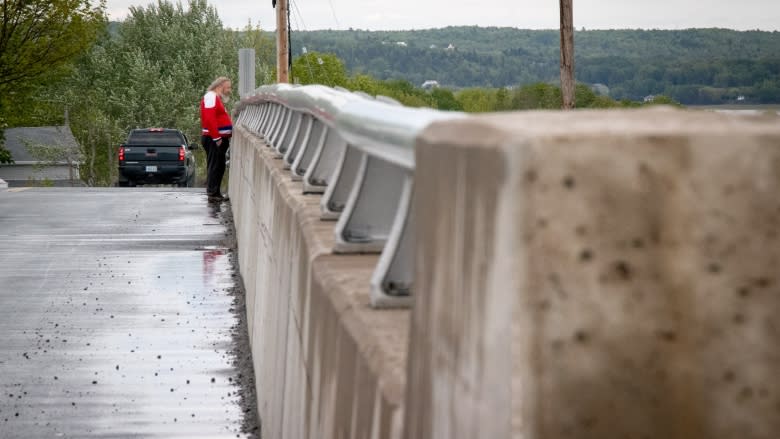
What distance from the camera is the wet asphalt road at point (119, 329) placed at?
9.34 m

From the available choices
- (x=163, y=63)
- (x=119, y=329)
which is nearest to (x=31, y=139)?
(x=163, y=63)

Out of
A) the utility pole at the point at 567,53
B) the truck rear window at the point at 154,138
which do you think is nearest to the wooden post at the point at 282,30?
the truck rear window at the point at 154,138

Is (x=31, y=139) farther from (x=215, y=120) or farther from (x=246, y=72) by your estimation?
(x=215, y=120)

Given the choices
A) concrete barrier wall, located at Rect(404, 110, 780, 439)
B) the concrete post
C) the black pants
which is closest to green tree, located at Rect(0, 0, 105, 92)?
the concrete post

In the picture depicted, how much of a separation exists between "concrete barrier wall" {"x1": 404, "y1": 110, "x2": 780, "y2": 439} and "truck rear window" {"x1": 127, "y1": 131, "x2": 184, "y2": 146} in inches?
1856

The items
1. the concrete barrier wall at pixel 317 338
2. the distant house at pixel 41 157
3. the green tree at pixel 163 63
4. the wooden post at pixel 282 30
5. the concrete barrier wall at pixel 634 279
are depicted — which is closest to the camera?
the concrete barrier wall at pixel 634 279

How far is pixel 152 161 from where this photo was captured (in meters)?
47.6

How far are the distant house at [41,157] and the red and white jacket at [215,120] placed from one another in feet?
363

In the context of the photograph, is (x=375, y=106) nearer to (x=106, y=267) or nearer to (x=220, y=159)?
(x=106, y=267)

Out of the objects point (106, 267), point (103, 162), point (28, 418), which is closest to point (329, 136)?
point (28, 418)

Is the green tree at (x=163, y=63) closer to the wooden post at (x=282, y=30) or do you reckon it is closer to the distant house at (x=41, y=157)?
the distant house at (x=41, y=157)

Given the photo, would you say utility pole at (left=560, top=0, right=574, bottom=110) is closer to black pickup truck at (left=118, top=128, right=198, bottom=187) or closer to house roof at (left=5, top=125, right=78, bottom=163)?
black pickup truck at (left=118, top=128, right=198, bottom=187)

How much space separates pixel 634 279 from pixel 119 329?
10873 mm

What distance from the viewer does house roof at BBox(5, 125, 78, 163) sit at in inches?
5404
